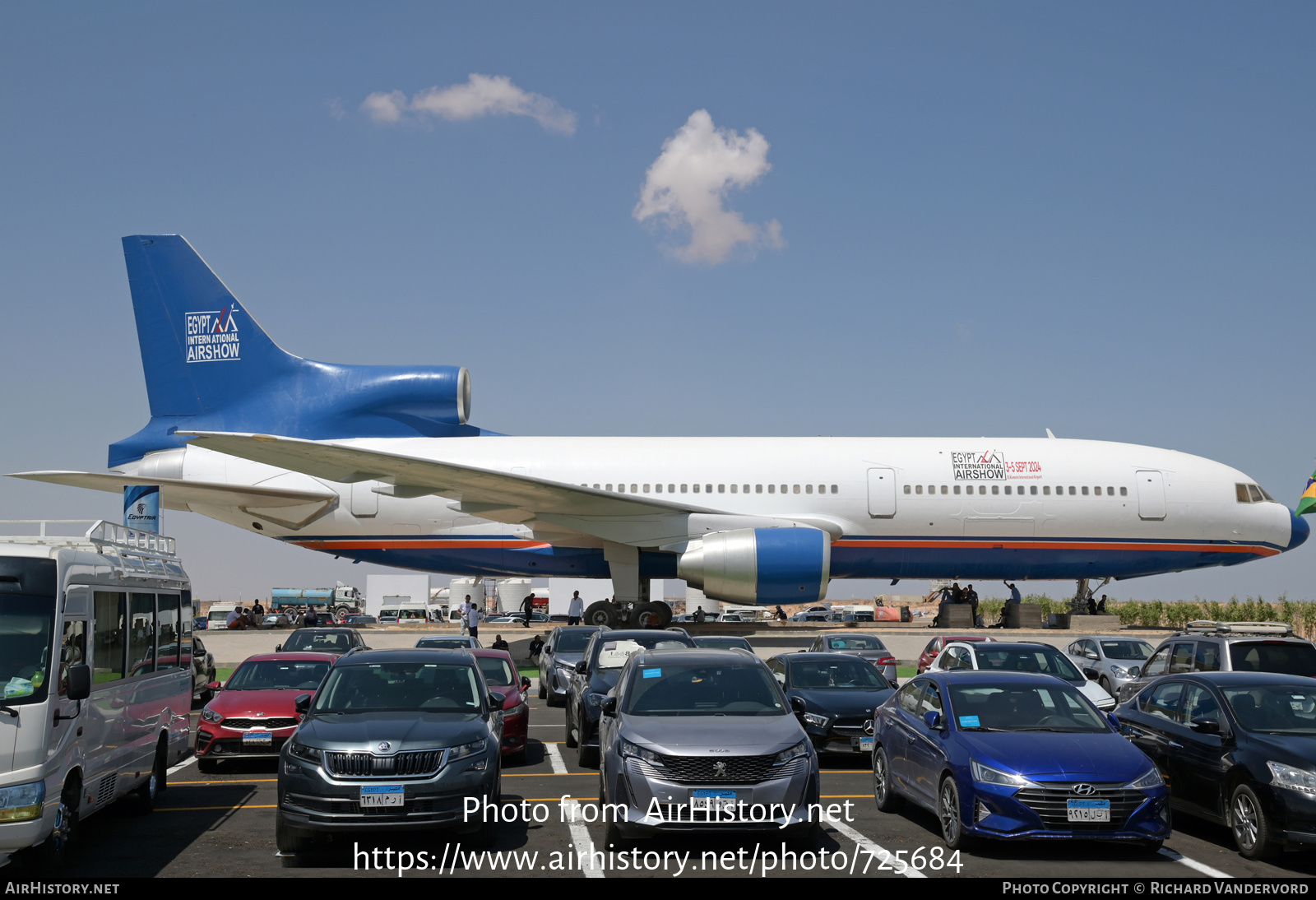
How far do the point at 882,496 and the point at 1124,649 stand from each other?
24.7ft

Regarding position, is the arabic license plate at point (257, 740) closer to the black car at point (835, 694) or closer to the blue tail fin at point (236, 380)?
the black car at point (835, 694)

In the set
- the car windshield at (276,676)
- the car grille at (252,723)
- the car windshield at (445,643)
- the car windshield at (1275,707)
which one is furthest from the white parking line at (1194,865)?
the car windshield at (276,676)

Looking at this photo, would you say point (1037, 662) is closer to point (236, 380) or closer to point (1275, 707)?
point (1275, 707)

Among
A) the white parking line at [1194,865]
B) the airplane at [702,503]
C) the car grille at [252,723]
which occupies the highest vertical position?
the airplane at [702,503]

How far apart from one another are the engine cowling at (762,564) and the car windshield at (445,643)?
955cm

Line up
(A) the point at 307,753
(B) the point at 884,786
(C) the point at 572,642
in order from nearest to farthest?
(A) the point at 307,753
(B) the point at 884,786
(C) the point at 572,642

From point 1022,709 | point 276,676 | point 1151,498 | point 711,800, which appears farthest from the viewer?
point 1151,498

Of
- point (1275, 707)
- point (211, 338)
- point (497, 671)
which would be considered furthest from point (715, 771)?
point (211, 338)

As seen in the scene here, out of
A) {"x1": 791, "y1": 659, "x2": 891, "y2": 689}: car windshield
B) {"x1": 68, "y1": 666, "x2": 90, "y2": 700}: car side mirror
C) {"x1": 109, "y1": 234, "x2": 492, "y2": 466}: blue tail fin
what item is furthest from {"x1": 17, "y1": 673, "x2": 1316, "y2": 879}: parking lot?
{"x1": 109, "y1": 234, "x2": 492, "y2": 466}: blue tail fin

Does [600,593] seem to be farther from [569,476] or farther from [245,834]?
[245,834]

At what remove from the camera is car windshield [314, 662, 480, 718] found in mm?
10430

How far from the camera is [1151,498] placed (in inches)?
1091

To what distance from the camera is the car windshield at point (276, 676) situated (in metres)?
14.8

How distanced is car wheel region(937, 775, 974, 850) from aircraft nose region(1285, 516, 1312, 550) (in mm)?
24468
